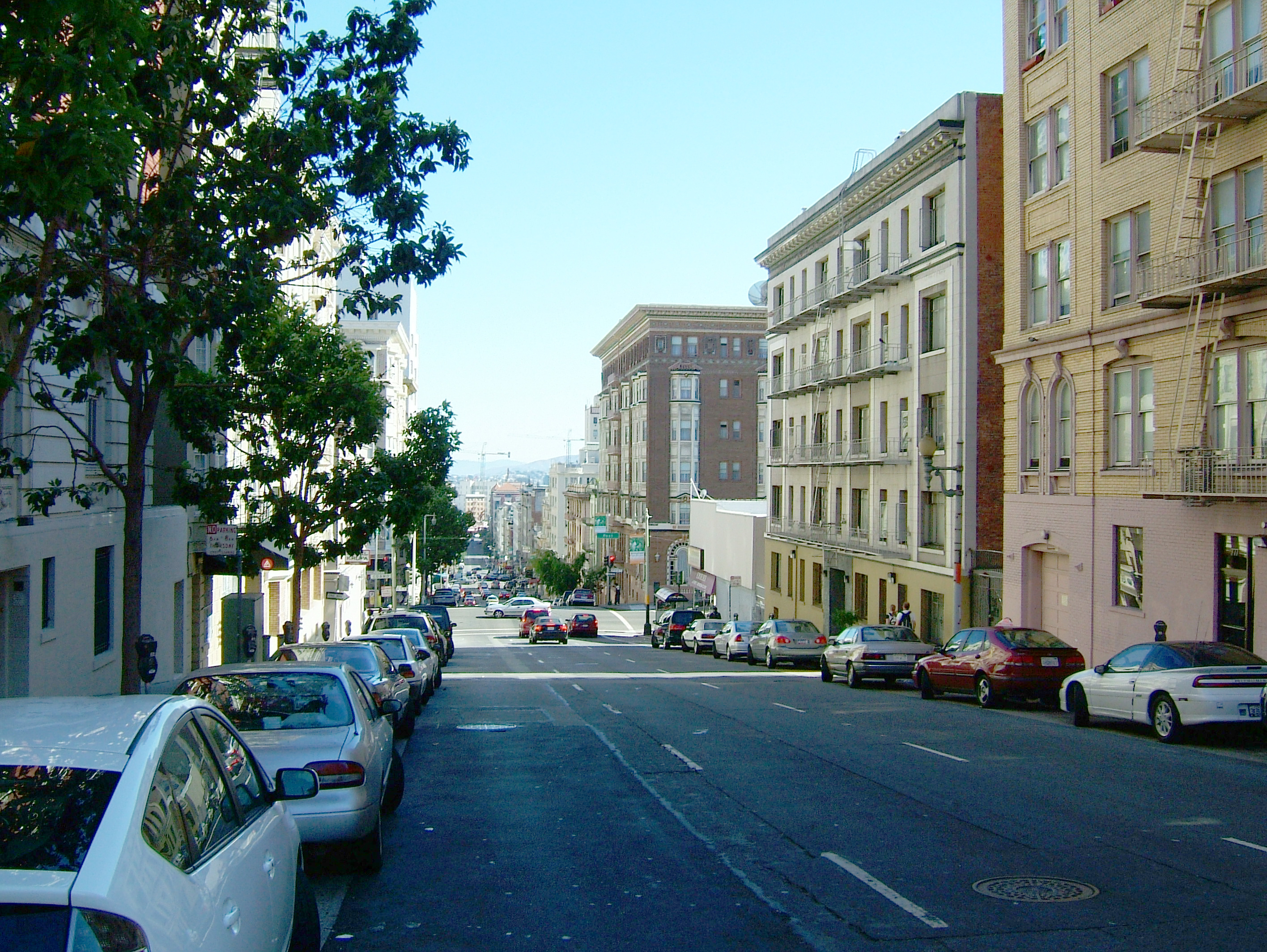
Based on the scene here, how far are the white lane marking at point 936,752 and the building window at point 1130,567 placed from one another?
11095 mm

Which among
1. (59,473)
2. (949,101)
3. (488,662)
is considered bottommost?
(488,662)

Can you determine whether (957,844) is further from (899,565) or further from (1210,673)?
(899,565)

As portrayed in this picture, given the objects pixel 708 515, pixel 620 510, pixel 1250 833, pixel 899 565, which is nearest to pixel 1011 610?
pixel 899 565

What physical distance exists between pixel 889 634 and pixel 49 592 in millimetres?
18006

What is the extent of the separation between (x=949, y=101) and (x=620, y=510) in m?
70.0

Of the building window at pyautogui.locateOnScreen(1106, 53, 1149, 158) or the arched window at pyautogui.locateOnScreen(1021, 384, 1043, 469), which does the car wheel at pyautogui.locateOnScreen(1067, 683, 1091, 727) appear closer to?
the arched window at pyautogui.locateOnScreen(1021, 384, 1043, 469)

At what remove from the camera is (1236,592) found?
2202cm

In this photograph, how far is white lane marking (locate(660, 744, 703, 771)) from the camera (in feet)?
45.9

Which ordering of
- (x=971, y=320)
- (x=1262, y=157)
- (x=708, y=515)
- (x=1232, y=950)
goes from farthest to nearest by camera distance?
1. (x=708, y=515)
2. (x=971, y=320)
3. (x=1262, y=157)
4. (x=1232, y=950)

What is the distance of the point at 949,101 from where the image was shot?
114 ft

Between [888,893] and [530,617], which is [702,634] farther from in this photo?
[888,893]

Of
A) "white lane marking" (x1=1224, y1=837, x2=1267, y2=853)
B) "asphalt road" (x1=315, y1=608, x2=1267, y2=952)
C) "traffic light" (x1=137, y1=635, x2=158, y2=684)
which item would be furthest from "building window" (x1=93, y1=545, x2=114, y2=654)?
"white lane marking" (x1=1224, y1=837, x2=1267, y2=853)

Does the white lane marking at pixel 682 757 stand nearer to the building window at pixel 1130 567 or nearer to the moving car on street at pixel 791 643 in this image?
the building window at pixel 1130 567

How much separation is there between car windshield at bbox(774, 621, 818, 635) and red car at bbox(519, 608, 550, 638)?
26.7m
